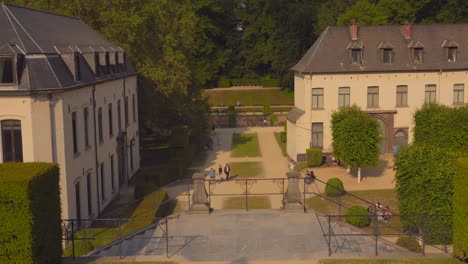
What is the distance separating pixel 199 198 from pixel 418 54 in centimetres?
2645

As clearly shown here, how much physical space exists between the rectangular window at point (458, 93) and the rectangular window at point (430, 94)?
1693mm

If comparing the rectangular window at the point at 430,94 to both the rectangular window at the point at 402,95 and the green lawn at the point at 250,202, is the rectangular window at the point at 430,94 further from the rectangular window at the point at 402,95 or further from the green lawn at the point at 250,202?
the green lawn at the point at 250,202

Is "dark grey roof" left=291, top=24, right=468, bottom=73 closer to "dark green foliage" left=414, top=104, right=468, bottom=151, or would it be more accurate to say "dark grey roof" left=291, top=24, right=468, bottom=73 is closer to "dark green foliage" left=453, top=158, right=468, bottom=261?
"dark green foliage" left=414, top=104, right=468, bottom=151

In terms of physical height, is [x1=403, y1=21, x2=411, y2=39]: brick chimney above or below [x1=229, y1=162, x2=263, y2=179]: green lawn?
above

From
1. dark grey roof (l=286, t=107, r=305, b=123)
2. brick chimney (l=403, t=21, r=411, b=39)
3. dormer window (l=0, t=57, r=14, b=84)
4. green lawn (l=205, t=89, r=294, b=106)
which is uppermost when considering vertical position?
brick chimney (l=403, t=21, r=411, b=39)

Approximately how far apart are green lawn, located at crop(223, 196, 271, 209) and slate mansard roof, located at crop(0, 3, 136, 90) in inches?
365

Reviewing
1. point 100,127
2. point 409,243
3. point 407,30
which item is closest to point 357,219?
point 409,243

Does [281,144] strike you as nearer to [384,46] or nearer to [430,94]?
[384,46]

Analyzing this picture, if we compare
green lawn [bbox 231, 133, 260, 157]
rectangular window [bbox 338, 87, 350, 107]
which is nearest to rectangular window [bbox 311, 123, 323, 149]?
rectangular window [bbox 338, 87, 350, 107]

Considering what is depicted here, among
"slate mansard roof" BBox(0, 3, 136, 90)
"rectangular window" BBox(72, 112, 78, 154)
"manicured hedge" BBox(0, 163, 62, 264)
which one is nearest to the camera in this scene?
"manicured hedge" BBox(0, 163, 62, 264)

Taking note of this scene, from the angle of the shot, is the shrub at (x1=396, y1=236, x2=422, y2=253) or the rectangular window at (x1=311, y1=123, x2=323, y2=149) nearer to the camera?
the shrub at (x1=396, y1=236, x2=422, y2=253)

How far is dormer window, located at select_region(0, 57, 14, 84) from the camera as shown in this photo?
69.6 feet

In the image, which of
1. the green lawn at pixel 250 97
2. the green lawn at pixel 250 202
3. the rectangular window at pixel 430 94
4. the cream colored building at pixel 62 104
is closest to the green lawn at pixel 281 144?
the rectangular window at pixel 430 94

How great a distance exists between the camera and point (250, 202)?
30.3 m
